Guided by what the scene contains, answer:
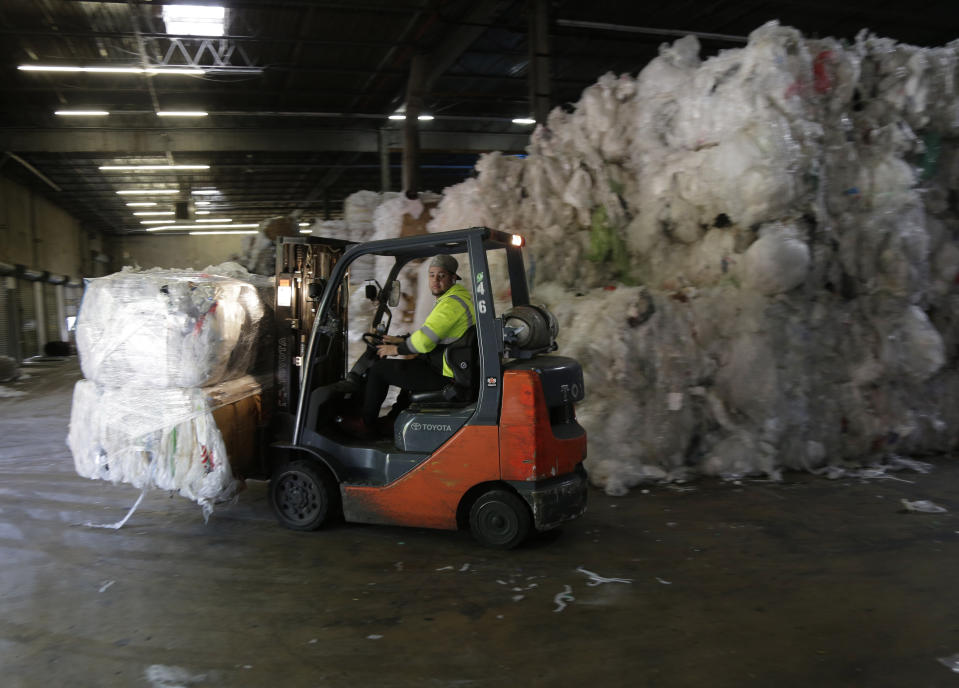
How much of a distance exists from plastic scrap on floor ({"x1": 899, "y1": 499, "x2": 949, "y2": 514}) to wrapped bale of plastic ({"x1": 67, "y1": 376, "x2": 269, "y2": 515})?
14.1ft

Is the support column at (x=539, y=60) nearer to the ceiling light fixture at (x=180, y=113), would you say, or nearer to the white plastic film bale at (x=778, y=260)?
the white plastic film bale at (x=778, y=260)

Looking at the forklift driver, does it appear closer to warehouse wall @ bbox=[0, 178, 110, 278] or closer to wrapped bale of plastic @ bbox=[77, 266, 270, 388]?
wrapped bale of plastic @ bbox=[77, 266, 270, 388]

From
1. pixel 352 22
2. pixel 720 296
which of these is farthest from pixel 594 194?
pixel 352 22

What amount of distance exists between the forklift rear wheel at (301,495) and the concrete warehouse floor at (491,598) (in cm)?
12

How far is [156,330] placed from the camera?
396cm

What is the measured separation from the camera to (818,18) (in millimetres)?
12164

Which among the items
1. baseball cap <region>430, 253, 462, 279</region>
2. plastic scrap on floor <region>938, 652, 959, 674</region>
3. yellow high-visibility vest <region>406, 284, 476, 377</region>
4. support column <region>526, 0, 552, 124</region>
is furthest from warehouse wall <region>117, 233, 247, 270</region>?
plastic scrap on floor <region>938, 652, 959, 674</region>

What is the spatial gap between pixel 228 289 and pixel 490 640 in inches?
105

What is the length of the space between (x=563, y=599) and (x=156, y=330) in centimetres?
269

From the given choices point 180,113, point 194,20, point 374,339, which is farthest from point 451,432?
point 180,113

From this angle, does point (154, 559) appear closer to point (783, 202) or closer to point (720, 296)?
point (720, 296)

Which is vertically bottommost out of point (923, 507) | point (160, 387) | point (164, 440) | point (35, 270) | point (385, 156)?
point (923, 507)

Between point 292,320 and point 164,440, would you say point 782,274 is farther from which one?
point 164,440

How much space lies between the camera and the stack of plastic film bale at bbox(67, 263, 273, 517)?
3.91 meters
